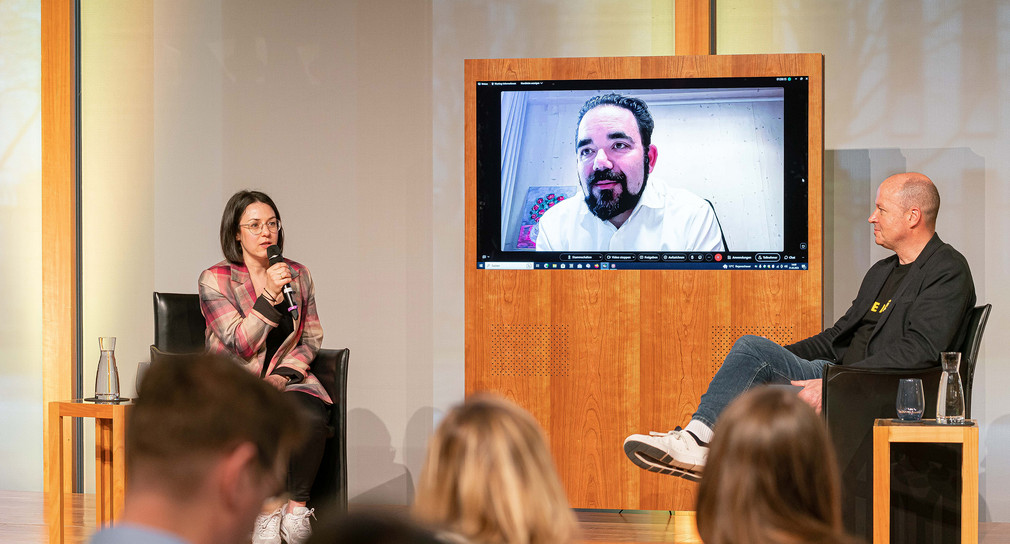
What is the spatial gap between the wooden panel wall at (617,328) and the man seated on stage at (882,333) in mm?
255

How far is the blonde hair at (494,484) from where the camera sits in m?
1.02

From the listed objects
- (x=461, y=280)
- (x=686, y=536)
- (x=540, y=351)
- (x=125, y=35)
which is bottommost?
(x=686, y=536)

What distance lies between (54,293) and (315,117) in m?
1.70

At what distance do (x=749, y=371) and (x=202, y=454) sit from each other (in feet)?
8.56

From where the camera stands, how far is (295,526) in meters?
3.36

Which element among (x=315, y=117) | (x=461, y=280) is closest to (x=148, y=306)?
(x=315, y=117)

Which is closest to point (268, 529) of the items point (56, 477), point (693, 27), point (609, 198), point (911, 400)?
point (56, 477)

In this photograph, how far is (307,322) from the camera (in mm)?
3760

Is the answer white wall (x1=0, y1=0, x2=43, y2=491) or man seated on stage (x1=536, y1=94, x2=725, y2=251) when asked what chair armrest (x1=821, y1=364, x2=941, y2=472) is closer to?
man seated on stage (x1=536, y1=94, x2=725, y2=251)

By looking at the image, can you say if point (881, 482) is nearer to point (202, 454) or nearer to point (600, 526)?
point (600, 526)

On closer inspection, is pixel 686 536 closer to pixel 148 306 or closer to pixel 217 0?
pixel 148 306

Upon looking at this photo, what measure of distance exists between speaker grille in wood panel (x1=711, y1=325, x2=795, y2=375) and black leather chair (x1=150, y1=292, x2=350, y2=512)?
1541 mm

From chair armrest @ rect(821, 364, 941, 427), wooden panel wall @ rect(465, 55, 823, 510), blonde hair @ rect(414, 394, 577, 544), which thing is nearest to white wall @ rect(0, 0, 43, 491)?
wooden panel wall @ rect(465, 55, 823, 510)

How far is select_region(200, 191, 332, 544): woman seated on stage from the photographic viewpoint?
3.47 metres
